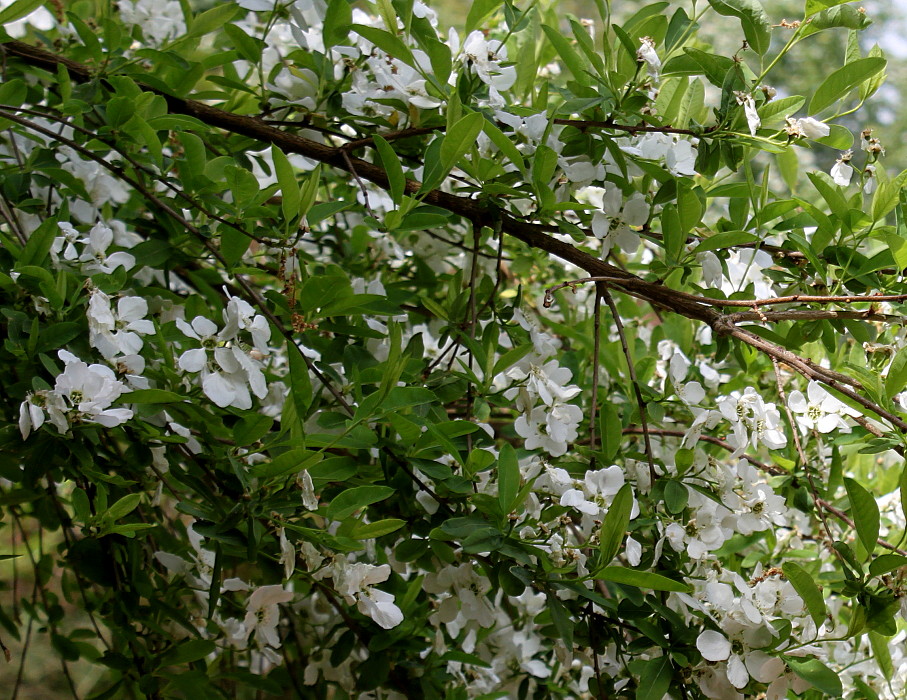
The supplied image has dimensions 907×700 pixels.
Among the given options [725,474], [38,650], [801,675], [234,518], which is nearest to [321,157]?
[234,518]

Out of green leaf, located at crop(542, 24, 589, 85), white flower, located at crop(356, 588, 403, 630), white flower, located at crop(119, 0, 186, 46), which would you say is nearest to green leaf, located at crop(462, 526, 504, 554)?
white flower, located at crop(356, 588, 403, 630)

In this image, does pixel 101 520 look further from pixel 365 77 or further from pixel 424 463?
pixel 365 77

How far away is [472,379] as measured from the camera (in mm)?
724

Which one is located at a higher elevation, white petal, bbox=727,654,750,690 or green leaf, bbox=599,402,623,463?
green leaf, bbox=599,402,623,463

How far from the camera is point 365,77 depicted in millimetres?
859

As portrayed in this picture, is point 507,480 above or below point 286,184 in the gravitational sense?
below

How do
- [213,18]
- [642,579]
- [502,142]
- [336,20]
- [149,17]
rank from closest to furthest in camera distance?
[642,579] < [502,142] < [336,20] < [213,18] < [149,17]

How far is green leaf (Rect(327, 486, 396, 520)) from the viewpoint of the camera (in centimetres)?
61

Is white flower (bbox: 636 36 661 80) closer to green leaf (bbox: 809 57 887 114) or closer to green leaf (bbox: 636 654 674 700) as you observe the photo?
green leaf (bbox: 809 57 887 114)

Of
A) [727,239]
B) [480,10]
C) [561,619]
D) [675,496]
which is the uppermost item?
[480,10]

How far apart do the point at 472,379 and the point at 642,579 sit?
23 centimetres

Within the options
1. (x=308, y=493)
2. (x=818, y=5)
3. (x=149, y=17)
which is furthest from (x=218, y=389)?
(x=149, y=17)

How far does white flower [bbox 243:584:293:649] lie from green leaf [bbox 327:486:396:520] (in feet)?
0.38

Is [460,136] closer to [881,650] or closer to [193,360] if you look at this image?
[193,360]
